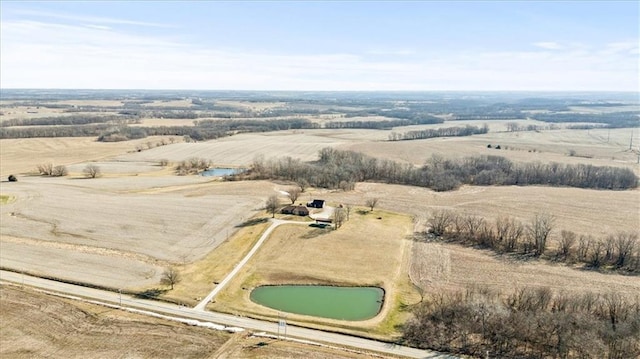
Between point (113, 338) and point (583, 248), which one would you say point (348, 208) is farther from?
point (113, 338)

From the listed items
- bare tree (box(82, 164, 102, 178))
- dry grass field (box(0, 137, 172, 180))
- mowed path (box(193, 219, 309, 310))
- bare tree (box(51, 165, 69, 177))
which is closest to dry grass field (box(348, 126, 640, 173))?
mowed path (box(193, 219, 309, 310))

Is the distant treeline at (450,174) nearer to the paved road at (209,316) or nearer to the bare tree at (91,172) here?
the bare tree at (91,172)

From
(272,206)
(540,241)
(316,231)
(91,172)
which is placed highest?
(91,172)

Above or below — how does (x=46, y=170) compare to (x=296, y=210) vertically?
above

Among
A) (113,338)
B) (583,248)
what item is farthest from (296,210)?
(583,248)

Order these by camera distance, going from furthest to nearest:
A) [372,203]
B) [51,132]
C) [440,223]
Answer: [51,132] < [372,203] < [440,223]

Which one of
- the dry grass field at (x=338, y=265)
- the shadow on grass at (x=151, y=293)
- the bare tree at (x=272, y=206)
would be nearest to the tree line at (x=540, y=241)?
the dry grass field at (x=338, y=265)
